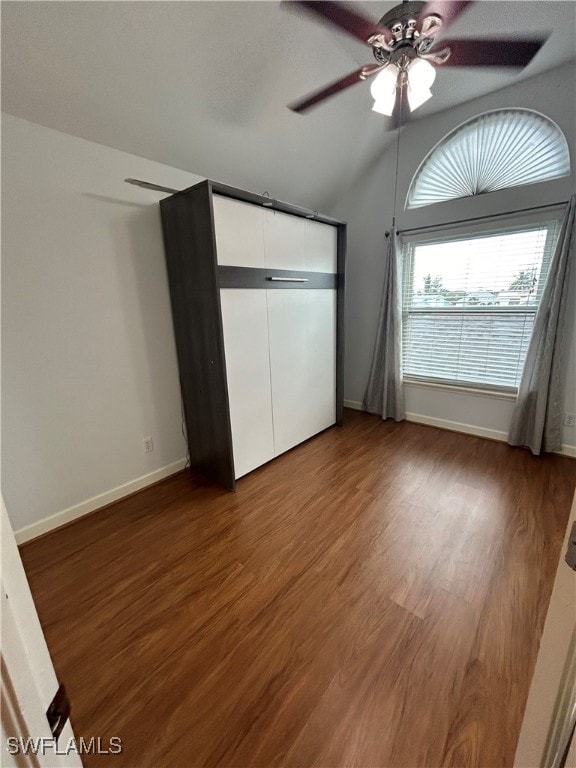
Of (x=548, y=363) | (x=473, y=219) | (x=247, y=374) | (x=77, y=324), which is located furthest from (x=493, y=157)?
(x=77, y=324)

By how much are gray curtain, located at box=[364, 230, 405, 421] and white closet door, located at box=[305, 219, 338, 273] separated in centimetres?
62

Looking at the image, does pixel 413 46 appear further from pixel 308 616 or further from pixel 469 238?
pixel 308 616

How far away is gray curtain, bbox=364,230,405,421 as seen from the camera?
3.03 metres

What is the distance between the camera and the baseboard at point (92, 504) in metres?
1.81

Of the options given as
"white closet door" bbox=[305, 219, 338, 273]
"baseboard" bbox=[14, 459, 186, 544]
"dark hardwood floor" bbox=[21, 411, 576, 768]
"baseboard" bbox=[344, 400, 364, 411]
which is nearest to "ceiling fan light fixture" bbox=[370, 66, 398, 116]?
"white closet door" bbox=[305, 219, 338, 273]

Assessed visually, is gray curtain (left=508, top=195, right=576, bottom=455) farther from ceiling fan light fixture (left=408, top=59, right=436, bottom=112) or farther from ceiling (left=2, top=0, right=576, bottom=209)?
ceiling fan light fixture (left=408, top=59, right=436, bottom=112)

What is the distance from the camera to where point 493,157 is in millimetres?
2551

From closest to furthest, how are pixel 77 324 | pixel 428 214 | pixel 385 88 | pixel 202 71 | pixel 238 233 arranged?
1. pixel 385 88
2. pixel 202 71
3. pixel 77 324
4. pixel 238 233
5. pixel 428 214

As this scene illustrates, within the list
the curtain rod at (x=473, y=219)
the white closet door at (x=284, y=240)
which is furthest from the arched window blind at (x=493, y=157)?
the white closet door at (x=284, y=240)

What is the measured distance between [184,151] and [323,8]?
1.31m

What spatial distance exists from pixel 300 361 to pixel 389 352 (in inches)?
44.0

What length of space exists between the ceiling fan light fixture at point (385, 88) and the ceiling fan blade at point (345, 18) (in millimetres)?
112

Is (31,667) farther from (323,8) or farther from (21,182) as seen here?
(21,182)

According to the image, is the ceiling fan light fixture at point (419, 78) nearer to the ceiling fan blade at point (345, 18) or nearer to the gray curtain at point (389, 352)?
the ceiling fan blade at point (345, 18)
